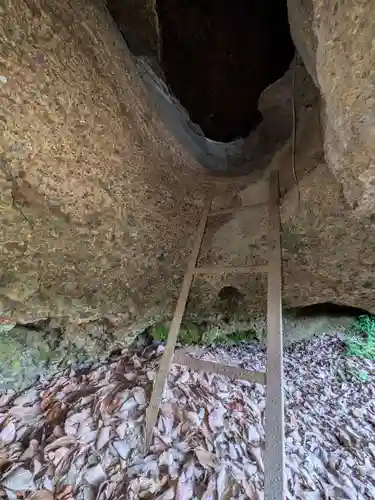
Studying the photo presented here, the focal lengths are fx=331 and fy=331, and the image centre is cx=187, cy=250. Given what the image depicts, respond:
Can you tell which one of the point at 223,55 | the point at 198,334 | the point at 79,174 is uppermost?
the point at 223,55

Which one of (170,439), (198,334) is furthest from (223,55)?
(170,439)

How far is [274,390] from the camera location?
1444 mm

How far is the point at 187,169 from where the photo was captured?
92.7 inches

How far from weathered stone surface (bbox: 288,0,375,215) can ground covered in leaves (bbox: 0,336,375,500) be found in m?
1.34

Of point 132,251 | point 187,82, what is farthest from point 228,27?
point 132,251

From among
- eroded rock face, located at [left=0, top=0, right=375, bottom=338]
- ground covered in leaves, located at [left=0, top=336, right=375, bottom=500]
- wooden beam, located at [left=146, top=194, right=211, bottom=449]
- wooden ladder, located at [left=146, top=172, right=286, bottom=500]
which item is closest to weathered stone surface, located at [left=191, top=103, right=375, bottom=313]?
eroded rock face, located at [left=0, top=0, right=375, bottom=338]

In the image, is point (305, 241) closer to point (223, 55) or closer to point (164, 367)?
point (164, 367)

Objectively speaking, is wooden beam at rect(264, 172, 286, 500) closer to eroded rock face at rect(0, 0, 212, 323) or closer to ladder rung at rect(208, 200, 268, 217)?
ladder rung at rect(208, 200, 268, 217)

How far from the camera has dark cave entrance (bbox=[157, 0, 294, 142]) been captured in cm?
309

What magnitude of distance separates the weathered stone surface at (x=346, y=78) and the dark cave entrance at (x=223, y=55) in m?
1.78

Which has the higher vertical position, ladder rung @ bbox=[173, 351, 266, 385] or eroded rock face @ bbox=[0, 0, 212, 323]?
eroded rock face @ bbox=[0, 0, 212, 323]

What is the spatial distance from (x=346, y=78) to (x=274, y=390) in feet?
4.09

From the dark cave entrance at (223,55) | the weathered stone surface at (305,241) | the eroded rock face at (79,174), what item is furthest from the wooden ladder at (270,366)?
the dark cave entrance at (223,55)

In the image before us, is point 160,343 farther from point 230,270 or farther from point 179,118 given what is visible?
point 179,118
